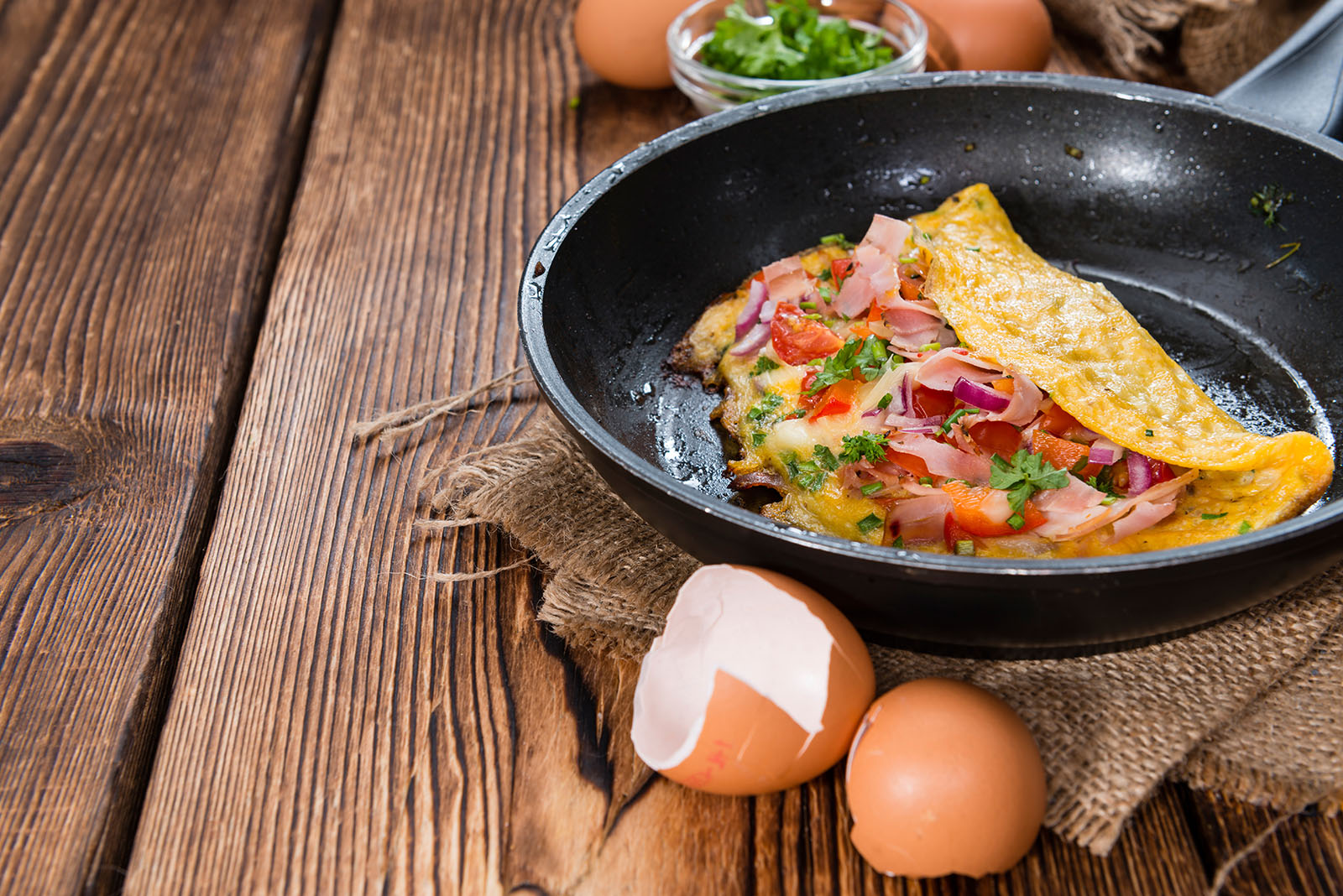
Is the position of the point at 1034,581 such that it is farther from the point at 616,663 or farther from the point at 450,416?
the point at 450,416

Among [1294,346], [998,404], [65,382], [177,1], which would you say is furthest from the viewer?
[177,1]

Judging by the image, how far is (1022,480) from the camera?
1983 millimetres

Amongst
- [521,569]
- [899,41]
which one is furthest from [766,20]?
[521,569]

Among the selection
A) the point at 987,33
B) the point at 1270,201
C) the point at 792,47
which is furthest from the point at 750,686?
the point at 987,33

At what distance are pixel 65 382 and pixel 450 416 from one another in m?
1.00

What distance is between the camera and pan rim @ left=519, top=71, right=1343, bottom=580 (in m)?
1.52

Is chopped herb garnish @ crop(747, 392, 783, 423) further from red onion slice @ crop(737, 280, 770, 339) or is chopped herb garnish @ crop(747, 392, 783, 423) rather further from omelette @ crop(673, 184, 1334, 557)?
red onion slice @ crop(737, 280, 770, 339)

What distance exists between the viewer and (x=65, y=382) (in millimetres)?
2734

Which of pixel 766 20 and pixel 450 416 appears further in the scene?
pixel 766 20

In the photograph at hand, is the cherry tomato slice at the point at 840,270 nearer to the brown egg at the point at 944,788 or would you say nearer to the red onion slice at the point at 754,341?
the red onion slice at the point at 754,341

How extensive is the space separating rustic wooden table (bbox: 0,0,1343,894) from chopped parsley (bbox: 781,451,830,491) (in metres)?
0.49

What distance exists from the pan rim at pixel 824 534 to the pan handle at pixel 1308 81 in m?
0.22

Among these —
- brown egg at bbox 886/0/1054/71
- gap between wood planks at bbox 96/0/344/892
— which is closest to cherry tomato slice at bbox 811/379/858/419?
gap between wood planks at bbox 96/0/344/892

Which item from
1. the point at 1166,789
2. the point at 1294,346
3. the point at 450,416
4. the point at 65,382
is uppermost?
the point at 1294,346
